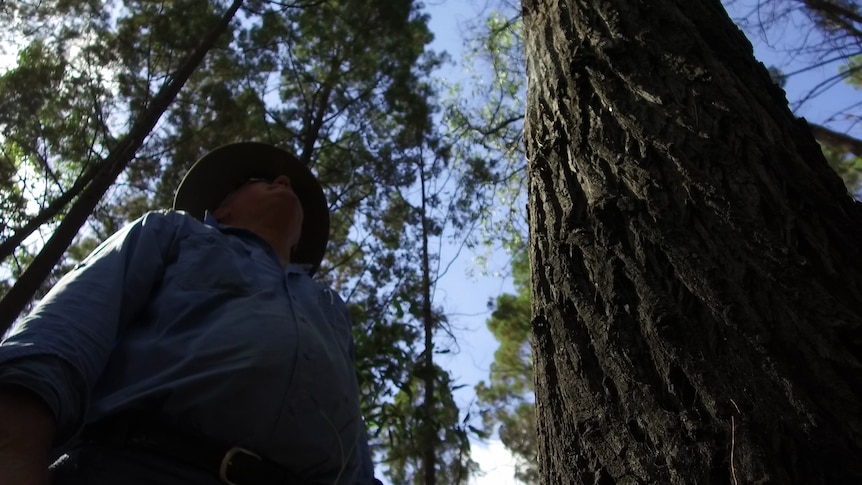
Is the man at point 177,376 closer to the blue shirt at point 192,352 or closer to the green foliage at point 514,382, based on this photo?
the blue shirt at point 192,352

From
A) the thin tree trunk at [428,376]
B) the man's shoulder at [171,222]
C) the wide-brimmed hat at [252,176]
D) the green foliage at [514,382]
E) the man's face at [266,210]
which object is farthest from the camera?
the green foliage at [514,382]

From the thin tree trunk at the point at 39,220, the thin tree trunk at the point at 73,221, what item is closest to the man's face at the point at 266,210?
the thin tree trunk at the point at 73,221

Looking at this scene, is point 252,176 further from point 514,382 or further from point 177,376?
point 514,382

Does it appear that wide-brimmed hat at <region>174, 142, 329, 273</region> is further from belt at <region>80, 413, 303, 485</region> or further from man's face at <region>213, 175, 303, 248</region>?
belt at <region>80, 413, 303, 485</region>

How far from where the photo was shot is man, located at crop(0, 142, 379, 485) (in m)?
1.12

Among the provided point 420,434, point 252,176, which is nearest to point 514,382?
point 420,434

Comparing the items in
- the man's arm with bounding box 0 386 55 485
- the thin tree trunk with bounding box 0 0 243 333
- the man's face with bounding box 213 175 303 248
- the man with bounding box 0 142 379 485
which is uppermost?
the thin tree trunk with bounding box 0 0 243 333

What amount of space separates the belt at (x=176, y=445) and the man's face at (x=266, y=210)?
39.9 inches

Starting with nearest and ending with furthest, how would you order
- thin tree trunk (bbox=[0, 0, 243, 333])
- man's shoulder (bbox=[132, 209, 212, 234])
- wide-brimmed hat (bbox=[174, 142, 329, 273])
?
1. man's shoulder (bbox=[132, 209, 212, 234])
2. wide-brimmed hat (bbox=[174, 142, 329, 273])
3. thin tree trunk (bbox=[0, 0, 243, 333])

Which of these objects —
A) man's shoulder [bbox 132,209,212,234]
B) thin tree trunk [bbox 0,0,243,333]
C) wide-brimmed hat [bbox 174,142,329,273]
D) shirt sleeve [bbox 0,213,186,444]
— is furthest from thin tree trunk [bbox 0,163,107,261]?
shirt sleeve [bbox 0,213,186,444]

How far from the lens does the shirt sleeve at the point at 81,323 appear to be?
42.9 inches

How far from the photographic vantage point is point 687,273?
1.19 metres

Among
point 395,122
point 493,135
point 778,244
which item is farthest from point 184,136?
point 778,244

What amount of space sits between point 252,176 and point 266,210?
57cm
